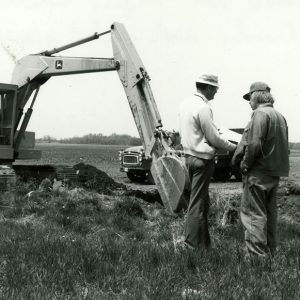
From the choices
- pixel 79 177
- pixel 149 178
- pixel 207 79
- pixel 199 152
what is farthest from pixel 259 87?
pixel 149 178

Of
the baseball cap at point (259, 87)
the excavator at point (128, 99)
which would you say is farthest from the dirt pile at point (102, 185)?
the baseball cap at point (259, 87)

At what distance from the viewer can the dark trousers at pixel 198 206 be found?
6941 mm

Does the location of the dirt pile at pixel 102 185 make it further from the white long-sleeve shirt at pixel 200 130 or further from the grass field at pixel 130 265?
the white long-sleeve shirt at pixel 200 130

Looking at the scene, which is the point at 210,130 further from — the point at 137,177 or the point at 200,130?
the point at 137,177

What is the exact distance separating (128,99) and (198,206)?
6020 millimetres

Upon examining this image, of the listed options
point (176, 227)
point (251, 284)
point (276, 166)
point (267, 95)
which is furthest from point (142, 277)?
point (176, 227)

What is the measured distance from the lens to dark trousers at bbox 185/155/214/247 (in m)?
6.94

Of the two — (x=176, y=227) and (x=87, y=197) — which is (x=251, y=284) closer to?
(x=176, y=227)

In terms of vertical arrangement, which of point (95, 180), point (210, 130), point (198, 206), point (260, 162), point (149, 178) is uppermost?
point (210, 130)

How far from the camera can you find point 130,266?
19.2 ft

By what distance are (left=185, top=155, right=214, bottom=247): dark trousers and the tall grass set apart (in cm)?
24

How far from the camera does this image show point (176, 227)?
931cm

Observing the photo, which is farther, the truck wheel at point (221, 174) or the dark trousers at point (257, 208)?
the truck wheel at point (221, 174)

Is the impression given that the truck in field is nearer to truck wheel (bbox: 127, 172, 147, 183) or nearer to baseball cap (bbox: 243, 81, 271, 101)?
truck wheel (bbox: 127, 172, 147, 183)
